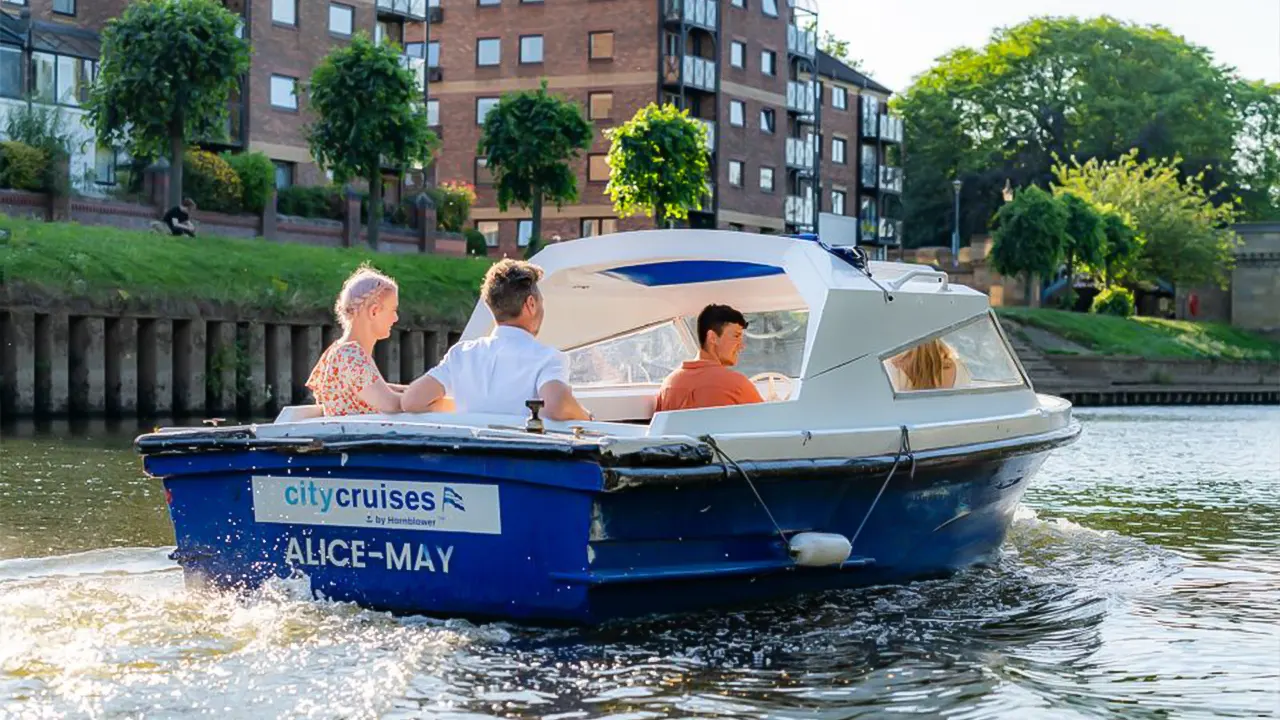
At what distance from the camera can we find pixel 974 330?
12.1 meters

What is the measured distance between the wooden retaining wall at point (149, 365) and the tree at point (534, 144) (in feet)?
63.9

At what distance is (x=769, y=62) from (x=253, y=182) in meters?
32.3

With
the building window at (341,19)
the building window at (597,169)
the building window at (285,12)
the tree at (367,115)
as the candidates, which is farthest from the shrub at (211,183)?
the building window at (597,169)

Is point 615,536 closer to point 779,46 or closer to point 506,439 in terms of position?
point 506,439

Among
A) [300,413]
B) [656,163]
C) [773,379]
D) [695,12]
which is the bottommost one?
[300,413]

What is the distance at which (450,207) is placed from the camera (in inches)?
2178

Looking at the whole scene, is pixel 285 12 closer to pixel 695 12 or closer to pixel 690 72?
pixel 690 72

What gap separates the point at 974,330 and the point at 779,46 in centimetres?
6414

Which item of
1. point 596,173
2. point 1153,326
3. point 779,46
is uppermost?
point 779,46

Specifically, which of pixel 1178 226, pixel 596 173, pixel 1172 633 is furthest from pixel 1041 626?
pixel 1178 226

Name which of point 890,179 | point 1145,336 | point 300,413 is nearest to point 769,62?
point 890,179

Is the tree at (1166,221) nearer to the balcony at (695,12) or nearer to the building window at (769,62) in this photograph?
the building window at (769,62)

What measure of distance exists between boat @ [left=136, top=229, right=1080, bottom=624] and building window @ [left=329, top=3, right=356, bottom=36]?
4803 cm

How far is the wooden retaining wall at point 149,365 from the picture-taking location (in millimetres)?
28438
